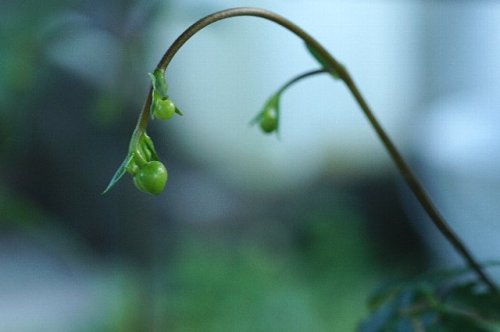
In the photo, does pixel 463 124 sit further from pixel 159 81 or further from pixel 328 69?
pixel 159 81

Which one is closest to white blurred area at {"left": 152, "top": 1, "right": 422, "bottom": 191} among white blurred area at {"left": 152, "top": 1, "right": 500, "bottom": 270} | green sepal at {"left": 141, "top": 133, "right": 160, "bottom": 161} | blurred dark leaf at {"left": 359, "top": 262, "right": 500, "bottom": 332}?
white blurred area at {"left": 152, "top": 1, "right": 500, "bottom": 270}

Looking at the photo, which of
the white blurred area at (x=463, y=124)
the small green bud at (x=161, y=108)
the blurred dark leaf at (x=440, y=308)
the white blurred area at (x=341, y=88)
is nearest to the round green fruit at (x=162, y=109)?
the small green bud at (x=161, y=108)

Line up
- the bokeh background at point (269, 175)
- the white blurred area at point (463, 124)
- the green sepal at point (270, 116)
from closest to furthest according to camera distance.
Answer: the green sepal at point (270, 116) < the bokeh background at point (269, 175) < the white blurred area at point (463, 124)

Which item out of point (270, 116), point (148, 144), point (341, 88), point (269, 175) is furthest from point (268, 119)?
point (341, 88)

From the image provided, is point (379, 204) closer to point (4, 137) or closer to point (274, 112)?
point (4, 137)

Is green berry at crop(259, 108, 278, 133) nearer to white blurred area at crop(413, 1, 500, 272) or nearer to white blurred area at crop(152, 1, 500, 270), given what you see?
white blurred area at crop(413, 1, 500, 272)

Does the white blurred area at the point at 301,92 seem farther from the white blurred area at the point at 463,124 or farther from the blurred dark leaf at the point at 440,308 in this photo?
the blurred dark leaf at the point at 440,308
